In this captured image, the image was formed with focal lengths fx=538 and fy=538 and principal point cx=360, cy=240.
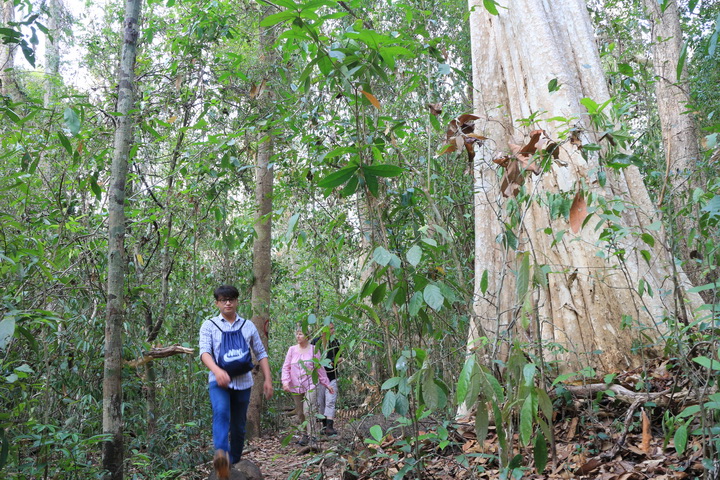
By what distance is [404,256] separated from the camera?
13.2 feet

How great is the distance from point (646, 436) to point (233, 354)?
310 cm

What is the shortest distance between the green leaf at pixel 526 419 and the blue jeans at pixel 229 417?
3.02m

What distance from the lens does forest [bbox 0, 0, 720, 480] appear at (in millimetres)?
2545

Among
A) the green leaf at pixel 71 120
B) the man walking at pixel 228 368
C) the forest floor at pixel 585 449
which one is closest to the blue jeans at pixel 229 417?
the man walking at pixel 228 368

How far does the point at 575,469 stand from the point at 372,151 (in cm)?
210

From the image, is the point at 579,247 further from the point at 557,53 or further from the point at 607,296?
the point at 557,53

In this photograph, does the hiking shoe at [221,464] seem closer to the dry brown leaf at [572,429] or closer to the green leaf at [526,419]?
the dry brown leaf at [572,429]

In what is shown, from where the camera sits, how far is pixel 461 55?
31.9 feet

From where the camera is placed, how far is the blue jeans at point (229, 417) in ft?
14.3

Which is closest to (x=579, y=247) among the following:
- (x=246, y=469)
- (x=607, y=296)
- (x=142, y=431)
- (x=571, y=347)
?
(x=607, y=296)

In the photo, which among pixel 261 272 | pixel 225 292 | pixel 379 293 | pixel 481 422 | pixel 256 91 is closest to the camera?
pixel 481 422

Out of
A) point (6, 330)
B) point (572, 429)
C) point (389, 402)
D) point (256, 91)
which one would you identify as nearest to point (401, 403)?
point (389, 402)

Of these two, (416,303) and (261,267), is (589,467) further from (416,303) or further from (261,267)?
(261,267)

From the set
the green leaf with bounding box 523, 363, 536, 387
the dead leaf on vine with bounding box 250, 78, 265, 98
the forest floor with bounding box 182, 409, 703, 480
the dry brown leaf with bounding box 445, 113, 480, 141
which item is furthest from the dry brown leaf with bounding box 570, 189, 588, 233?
the dead leaf on vine with bounding box 250, 78, 265, 98
